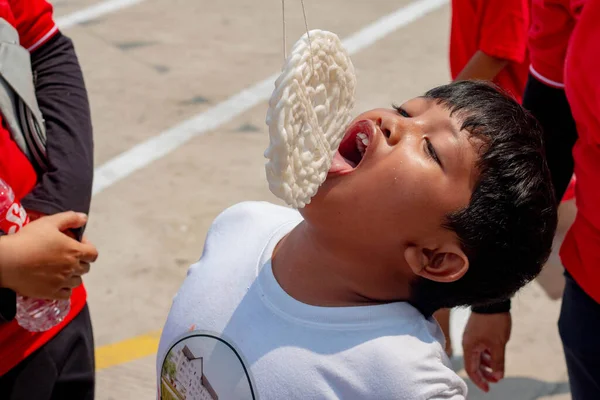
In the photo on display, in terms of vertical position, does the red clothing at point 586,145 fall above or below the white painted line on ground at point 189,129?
above

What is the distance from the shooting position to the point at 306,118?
1390 mm

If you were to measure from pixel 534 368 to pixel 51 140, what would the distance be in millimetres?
2098

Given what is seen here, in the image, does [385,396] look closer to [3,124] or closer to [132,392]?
[3,124]

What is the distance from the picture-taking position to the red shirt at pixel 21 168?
68.4 inches

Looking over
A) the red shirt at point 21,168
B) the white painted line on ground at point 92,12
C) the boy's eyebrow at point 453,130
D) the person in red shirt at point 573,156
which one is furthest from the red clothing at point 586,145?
the white painted line on ground at point 92,12

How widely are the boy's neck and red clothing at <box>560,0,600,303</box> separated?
0.51m

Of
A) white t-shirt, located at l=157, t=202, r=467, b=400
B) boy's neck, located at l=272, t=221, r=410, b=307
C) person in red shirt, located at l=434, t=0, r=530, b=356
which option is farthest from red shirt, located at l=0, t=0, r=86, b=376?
person in red shirt, located at l=434, t=0, r=530, b=356

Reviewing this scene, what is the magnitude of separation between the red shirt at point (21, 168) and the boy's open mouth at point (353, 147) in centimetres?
73

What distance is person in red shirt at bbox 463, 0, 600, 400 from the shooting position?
5.47ft

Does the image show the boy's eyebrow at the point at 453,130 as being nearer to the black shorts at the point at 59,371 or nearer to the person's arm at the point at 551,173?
the person's arm at the point at 551,173

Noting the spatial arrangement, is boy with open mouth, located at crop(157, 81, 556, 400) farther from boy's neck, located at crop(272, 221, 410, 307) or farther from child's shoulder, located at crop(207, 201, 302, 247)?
child's shoulder, located at crop(207, 201, 302, 247)

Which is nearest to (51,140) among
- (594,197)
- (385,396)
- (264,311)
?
(264,311)

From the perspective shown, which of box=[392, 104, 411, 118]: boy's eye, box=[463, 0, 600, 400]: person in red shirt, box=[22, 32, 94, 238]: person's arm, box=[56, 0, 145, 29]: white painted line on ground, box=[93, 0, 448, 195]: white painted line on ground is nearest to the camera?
box=[392, 104, 411, 118]: boy's eye

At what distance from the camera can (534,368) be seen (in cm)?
309
